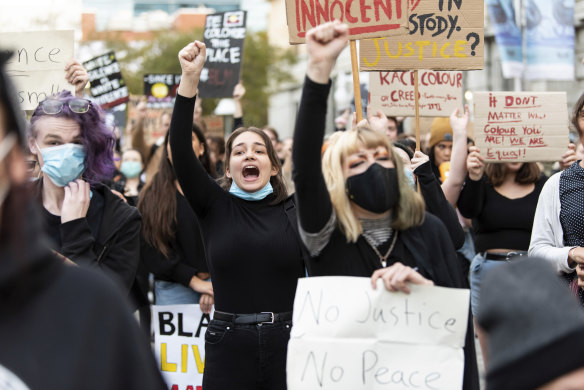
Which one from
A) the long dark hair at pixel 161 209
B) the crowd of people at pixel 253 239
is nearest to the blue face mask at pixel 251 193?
the crowd of people at pixel 253 239

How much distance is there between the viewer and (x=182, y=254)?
6227mm

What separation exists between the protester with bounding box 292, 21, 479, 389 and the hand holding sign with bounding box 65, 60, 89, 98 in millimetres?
2323

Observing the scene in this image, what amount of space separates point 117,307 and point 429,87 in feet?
19.8

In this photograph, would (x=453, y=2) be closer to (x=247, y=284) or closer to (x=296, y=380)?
(x=247, y=284)

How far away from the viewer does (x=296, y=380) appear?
2982 millimetres

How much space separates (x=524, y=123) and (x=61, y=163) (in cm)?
419

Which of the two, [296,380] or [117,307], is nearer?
[117,307]

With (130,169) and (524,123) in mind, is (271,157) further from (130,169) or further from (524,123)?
(130,169)

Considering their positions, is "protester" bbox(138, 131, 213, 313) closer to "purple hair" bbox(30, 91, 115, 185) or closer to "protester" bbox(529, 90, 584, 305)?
"purple hair" bbox(30, 91, 115, 185)

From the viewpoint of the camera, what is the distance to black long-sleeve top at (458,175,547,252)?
21.3 ft

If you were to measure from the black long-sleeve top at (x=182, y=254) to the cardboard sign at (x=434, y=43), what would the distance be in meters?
1.71

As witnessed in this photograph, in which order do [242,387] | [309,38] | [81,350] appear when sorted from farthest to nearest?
[242,387] < [309,38] < [81,350]

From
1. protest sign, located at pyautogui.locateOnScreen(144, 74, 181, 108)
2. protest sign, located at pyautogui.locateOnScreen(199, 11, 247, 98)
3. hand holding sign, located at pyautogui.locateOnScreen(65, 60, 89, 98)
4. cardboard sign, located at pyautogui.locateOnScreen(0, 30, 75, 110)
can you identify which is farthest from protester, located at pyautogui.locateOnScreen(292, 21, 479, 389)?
protest sign, located at pyautogui.locateOnScreen(144, 74, 181, 108)

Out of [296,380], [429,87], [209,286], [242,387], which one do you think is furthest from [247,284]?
[429,87]
